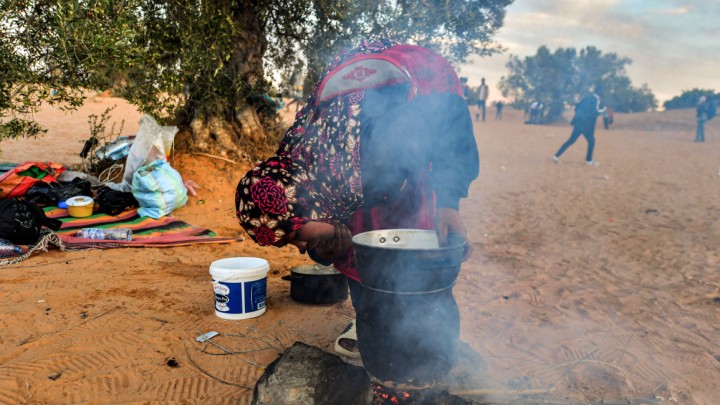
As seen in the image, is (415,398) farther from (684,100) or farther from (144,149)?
(684,100)

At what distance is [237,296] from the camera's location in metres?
2.85

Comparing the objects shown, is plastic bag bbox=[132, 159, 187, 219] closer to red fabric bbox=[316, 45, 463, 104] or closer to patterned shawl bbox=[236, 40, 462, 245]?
patterned shawl bbox=[236, 40, 462, 245]

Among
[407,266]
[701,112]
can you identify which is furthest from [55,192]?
[701,112]

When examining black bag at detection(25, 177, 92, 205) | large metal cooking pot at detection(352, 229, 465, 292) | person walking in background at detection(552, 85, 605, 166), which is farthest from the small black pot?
person walking in background at detection(552, 85, 605, 166)

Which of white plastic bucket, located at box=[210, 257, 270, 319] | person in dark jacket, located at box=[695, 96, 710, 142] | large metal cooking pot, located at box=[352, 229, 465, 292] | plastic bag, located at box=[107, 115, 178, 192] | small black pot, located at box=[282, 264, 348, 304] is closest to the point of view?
large metal cooking pot, located at box=[352, 229, 465, 292]

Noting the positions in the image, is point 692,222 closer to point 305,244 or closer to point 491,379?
point 491,379

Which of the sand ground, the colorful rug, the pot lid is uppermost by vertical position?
the pot lid

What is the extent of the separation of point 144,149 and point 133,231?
1.22 meters

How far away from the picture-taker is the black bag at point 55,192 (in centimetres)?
500

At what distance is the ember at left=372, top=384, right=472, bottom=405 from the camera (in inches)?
74.6

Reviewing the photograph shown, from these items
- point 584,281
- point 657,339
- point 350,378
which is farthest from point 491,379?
point 584,281

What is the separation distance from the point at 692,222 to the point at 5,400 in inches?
283

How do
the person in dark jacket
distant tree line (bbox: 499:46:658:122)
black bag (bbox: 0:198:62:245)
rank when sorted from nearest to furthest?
black bag (bbox: 0:198:62:245)
the person in dark jacket
distant tree line (bbox: 499:46:658:122)

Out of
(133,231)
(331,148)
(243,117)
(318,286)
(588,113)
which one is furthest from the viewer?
(588,113)
